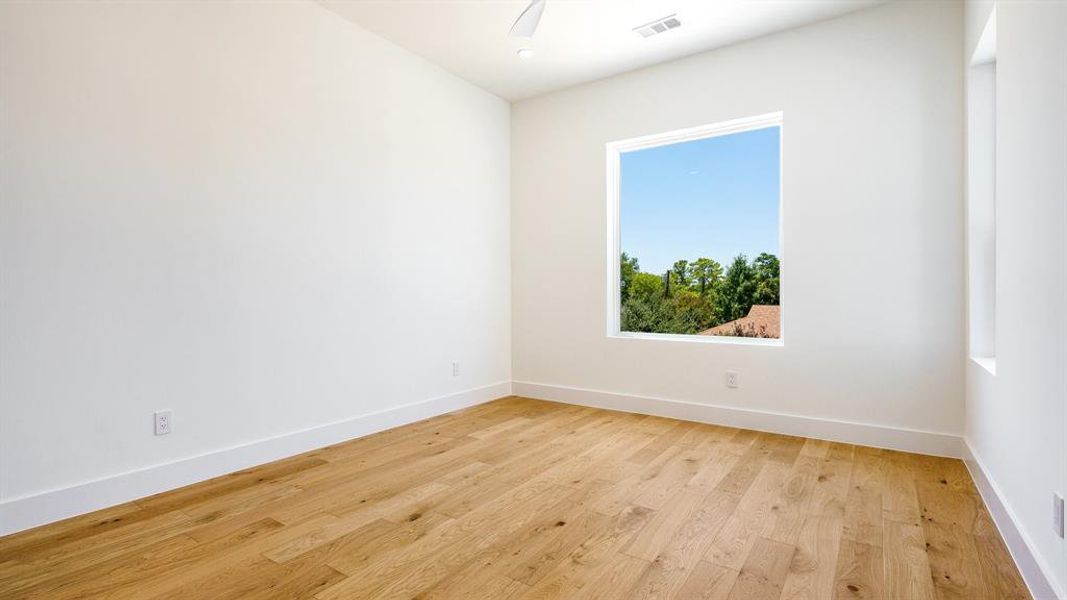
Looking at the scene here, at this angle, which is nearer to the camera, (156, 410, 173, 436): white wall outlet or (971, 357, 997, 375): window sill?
(971, 357, 997, 375): window sill

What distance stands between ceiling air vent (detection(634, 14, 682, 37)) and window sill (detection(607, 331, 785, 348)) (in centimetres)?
219

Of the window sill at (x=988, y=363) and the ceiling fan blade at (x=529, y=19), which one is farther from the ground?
the ceiling fan blade at (x=529, y=19)

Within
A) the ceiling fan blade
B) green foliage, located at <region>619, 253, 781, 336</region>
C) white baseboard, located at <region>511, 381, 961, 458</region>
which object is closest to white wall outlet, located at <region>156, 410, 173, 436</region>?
the ceiling fan blade

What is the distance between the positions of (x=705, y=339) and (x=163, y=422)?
3.43m

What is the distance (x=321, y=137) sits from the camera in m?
Result: 3.28

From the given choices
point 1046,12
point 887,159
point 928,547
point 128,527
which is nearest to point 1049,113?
point 1046,12

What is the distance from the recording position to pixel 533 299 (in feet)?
15.6

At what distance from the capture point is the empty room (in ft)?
6.08

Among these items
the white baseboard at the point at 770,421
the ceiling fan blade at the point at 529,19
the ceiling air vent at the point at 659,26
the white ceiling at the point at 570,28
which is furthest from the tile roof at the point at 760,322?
the ceiling fan blade at the point at 529,19

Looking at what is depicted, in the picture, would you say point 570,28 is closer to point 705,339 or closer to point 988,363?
point 705,339

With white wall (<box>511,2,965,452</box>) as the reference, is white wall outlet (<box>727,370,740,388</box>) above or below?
below

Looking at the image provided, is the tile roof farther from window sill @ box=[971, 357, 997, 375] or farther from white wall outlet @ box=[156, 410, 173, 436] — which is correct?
white wall outlet @ box=[156, 410, 173, 436]

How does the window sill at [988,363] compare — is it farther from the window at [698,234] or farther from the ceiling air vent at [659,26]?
the ceiling air vent at [659,26]

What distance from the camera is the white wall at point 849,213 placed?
9.91 feet
